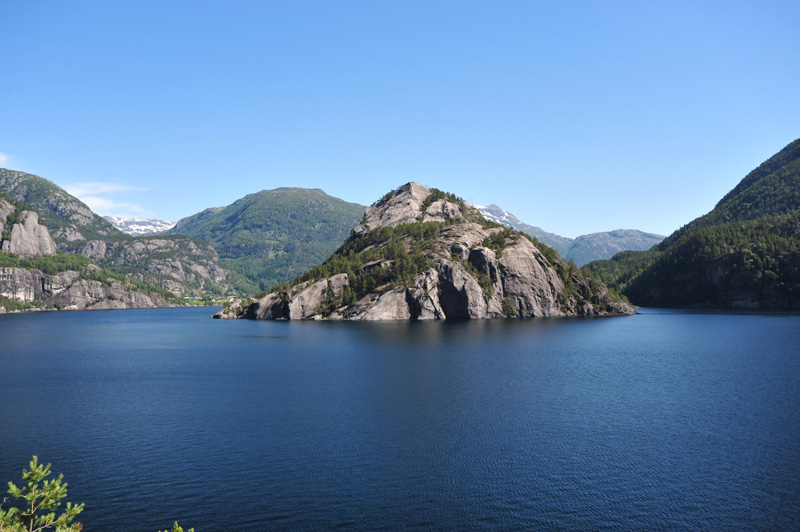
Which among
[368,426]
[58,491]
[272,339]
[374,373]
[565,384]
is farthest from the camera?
[272,339]

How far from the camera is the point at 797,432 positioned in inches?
1918

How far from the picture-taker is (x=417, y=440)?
155 ft

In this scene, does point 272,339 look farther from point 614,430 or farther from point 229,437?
point 614,430

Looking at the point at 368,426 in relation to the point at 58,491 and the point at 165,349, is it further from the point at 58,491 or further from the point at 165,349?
the point at 165,349

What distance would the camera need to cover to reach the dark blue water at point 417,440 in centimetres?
3334

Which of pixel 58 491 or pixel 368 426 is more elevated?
pixel 58 491

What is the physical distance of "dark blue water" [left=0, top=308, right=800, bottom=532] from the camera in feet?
109

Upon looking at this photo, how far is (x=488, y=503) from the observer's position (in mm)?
34531

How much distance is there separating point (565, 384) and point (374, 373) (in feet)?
94.1

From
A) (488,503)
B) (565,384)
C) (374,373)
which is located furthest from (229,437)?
(565,384)

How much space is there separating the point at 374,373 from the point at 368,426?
29023 millimetres

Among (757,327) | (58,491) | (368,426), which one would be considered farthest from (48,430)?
(757,327)

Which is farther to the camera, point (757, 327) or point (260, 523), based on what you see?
point (757, 327)

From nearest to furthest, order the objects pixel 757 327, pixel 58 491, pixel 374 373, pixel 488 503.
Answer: pixel 58 491 → pixel 488 503 → pixel 374 373 → pixel 757 327
